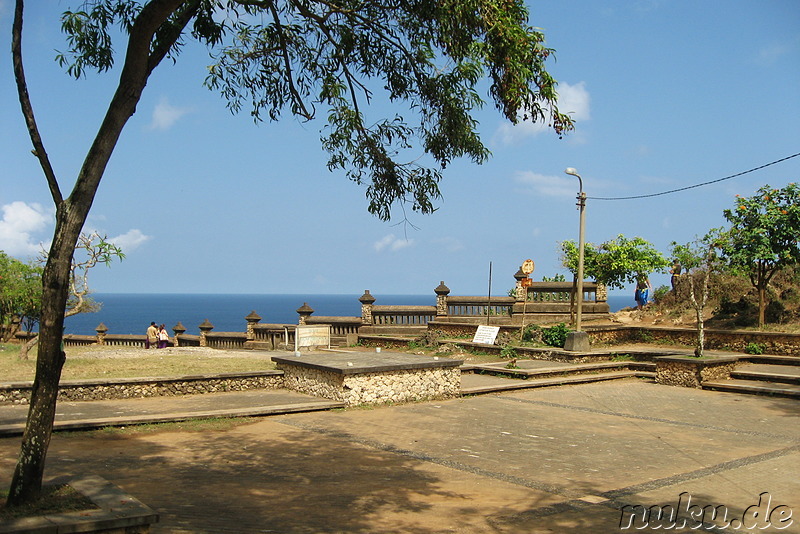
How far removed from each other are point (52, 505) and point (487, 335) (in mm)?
18313

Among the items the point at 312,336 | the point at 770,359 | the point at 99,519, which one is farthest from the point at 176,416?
the point at 770,359

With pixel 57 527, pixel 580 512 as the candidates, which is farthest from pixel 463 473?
pixel 57 527

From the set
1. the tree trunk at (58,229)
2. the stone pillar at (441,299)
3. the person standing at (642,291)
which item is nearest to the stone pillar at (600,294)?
the person standing at (642,291)

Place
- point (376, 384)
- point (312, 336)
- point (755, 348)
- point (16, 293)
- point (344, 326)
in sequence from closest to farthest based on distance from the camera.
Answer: point (376, 384) < point (312, 336) < point (755, 348) < point (16, 293) < point (344, 326)

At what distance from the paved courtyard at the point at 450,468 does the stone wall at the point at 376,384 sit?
518mm

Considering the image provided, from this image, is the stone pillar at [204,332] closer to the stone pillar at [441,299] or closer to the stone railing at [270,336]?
the stone railing at [270,336]

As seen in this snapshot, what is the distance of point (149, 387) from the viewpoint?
529 inches

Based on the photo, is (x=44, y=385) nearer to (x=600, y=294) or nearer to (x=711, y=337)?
(x=711, y=337)

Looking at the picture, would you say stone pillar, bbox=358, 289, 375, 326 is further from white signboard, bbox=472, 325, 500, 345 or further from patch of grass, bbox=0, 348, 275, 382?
patch of grass, bbox=0, 348, 275, 382

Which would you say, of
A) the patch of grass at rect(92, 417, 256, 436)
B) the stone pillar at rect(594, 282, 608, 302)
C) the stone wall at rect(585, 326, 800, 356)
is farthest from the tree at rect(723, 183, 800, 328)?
the patch of grass at rect(92, 417, 256, 436)

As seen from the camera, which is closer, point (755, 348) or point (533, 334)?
A: point (755, 348)

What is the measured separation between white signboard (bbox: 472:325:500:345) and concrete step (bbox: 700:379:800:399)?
24.2 ft

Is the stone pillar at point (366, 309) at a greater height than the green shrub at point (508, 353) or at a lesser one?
greater

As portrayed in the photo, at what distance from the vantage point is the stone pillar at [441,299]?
1130 inches
